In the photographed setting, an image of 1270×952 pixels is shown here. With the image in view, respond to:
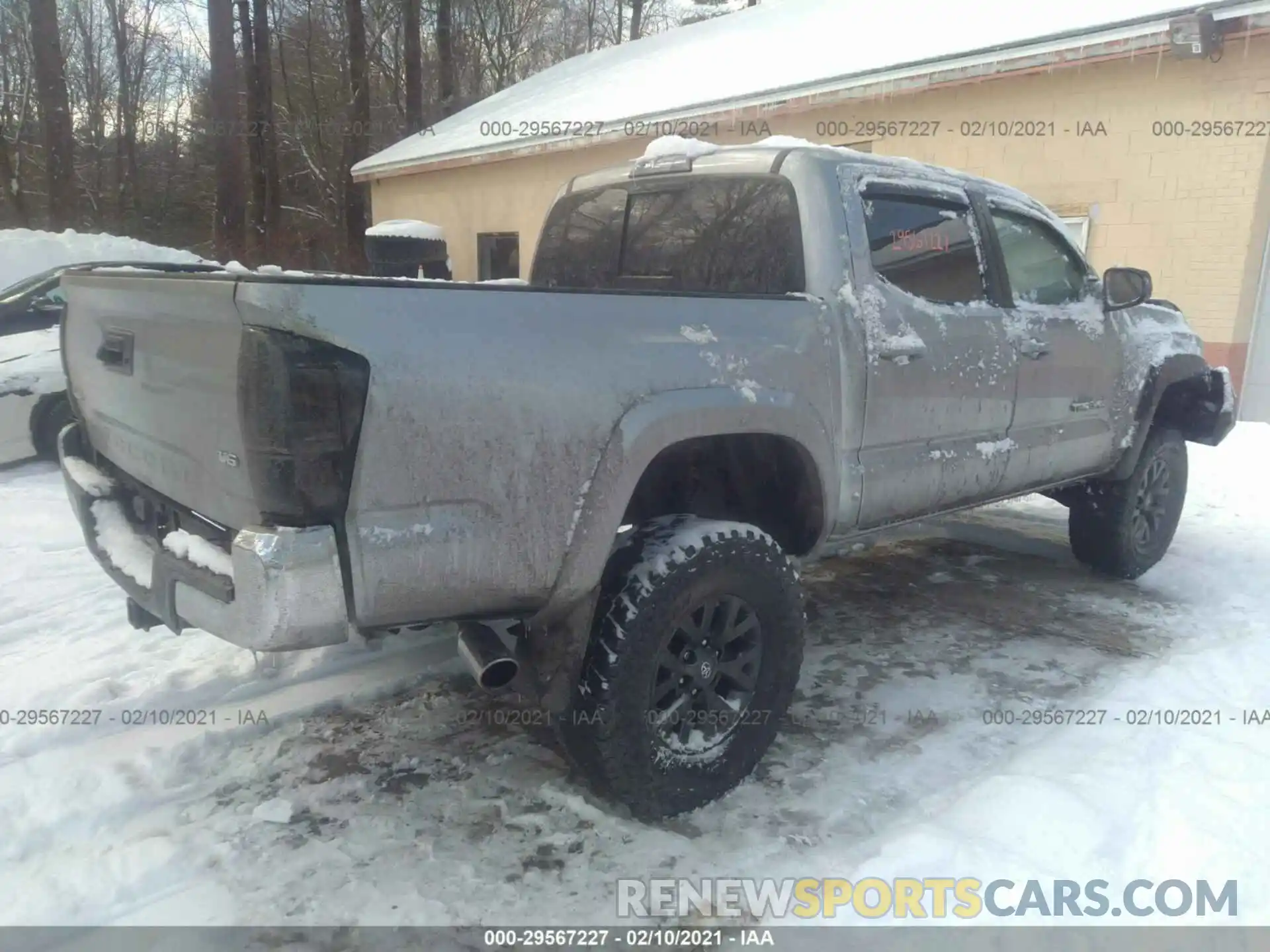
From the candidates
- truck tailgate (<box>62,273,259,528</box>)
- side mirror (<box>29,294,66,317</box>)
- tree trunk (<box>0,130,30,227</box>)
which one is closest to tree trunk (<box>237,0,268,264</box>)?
tree trunk (<box>0,130,30,227</box>)

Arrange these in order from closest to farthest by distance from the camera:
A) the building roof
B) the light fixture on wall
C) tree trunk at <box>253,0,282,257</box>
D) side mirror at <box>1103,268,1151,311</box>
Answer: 1. side mirror at <box>1103,268,1151,311</box>
2. the light fixture on wall
3. the building roof
4. tree trunk at <box>253,0,282,257</box>

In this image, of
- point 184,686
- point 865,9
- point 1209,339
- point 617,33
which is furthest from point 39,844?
point 617,33

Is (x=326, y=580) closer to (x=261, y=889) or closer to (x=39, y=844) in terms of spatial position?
(x=261, y=889)

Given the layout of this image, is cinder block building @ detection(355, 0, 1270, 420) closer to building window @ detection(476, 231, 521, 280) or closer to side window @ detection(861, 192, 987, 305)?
building window @ detection(476, 231, 521, 280)

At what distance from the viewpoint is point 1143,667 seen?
3.96 m

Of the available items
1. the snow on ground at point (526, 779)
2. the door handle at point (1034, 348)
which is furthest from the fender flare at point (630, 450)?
the door handle at point (1034, 348)

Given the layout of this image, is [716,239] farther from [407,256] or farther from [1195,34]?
[407,256]

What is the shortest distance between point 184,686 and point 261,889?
1298mm

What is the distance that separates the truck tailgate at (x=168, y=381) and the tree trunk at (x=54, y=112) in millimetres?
15705

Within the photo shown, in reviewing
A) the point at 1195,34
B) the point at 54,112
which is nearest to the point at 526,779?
the point at 1195,34

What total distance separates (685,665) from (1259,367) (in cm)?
787

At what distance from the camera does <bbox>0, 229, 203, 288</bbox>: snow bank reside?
13.9 m

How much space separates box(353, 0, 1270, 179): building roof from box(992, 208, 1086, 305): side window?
451 centimetres

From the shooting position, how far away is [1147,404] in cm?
483
